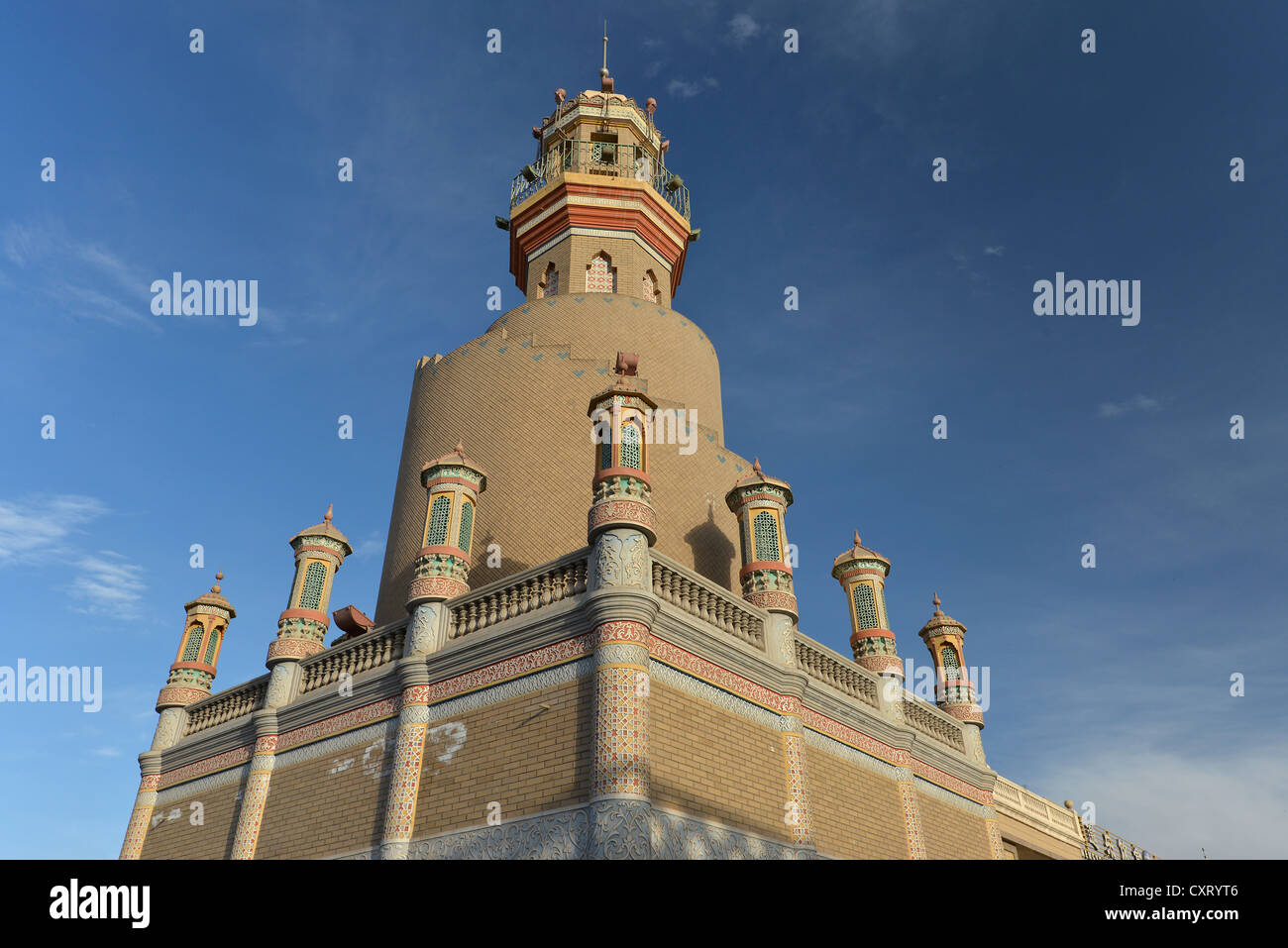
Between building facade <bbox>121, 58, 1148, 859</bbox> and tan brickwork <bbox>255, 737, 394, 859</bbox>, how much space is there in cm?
4

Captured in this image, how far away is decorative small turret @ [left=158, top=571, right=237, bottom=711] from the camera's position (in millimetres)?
16906

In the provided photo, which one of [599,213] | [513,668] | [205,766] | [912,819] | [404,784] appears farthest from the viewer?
[599,213]

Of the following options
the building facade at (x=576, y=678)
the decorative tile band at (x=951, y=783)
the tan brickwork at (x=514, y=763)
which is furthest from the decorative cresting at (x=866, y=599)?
the tan brickwork at (x=514, y=763)

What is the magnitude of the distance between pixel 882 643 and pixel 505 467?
26.0ft

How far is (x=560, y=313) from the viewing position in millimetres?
20719

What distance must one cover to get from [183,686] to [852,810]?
12410mm

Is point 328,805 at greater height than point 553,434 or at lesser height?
lesser

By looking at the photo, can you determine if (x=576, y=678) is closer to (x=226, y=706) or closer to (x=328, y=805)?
(x=328, y=805)

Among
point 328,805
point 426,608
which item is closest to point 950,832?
point 426,608

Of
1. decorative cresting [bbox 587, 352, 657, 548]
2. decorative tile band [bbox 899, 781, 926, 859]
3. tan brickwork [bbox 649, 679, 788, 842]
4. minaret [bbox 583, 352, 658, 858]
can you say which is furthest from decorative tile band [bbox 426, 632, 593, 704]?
decorative tile band [bbox 899, 781, 926, 859]

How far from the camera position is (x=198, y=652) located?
685 inches

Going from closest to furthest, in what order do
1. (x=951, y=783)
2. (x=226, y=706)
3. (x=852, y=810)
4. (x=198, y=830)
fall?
(x=852, y=810), (x=198, y=830), (x=226, y=706), (x=951, y=783)
